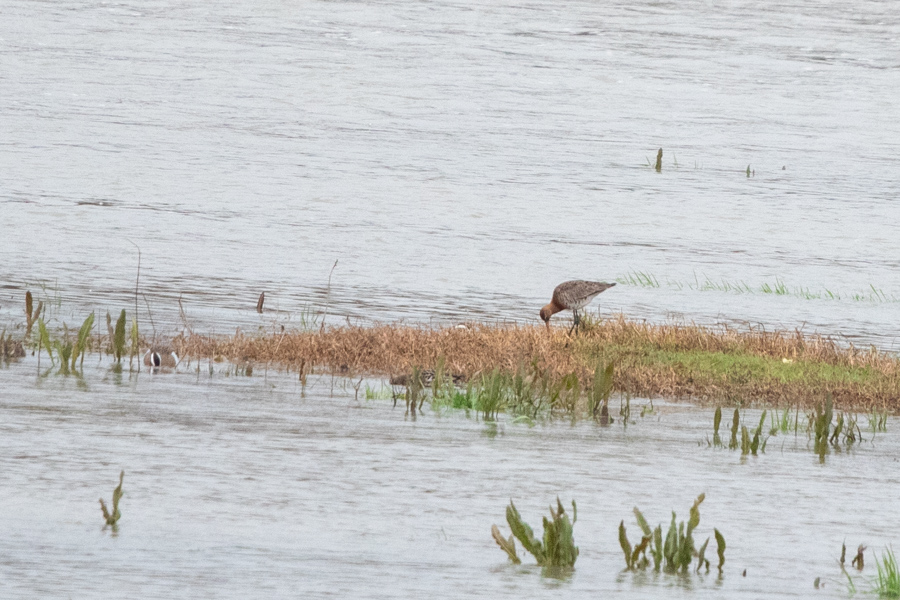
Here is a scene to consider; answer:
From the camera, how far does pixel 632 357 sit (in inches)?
465

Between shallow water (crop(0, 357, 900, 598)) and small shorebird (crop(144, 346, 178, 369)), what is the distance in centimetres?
88

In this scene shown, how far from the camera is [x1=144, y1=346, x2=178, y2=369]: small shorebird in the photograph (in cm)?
1056

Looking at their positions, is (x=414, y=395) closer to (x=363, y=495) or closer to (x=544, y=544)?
(x=363, y=495)

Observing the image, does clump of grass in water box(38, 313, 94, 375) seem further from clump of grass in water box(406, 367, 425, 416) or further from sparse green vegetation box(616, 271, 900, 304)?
sparse green vegetation box(616, 271, 900, 304)

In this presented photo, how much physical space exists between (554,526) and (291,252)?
17027mm

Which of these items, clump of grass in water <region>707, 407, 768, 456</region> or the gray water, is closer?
the gray water

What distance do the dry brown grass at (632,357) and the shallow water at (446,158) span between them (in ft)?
8.01

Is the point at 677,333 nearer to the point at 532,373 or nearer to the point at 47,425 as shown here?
the point at 532,373

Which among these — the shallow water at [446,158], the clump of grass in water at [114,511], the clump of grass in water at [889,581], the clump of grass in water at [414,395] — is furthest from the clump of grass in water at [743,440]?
the shallow water at [446,158]

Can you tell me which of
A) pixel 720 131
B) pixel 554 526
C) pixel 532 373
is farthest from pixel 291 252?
pixel 720 131

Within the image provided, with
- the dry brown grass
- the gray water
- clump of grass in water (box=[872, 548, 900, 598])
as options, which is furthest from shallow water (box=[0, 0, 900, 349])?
clump of grass in water (box=[872, 548, 900, 598])

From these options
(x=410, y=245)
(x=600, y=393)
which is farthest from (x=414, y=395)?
(x=410, y=245)

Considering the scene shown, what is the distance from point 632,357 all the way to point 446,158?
24.9 metres

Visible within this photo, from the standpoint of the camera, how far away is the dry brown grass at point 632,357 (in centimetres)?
1084
